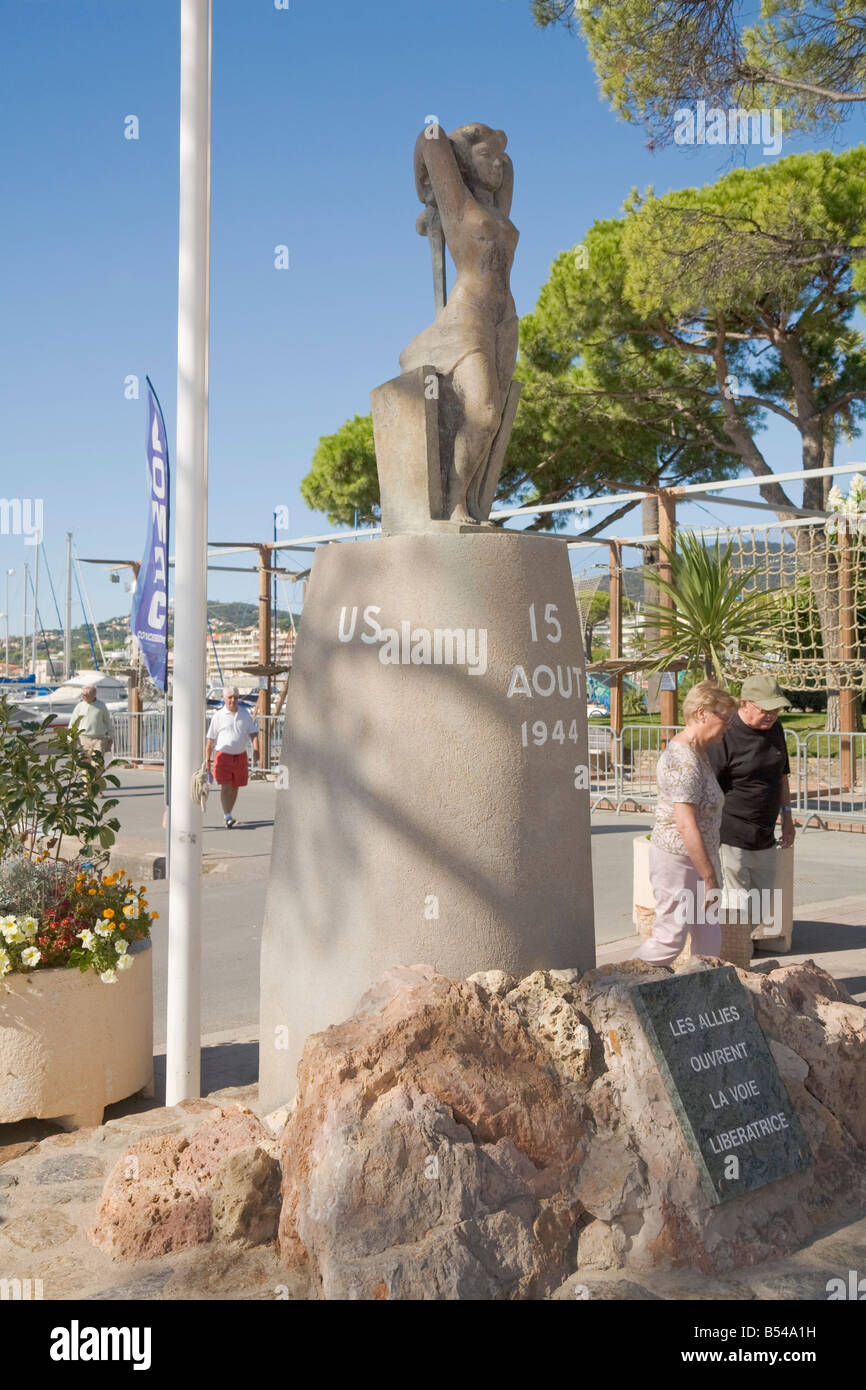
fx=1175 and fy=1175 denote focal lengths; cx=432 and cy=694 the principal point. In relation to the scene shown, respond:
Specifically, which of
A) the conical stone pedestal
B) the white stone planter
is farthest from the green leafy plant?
the conical stone pedestal

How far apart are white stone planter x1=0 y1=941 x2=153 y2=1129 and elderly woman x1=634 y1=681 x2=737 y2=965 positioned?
213 cm

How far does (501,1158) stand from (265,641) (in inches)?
666

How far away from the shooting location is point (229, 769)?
41.9 feet

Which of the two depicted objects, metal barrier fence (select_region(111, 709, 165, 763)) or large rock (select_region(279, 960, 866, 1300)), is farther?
metal barrier fence (select_region(111, 709, 165, 763))

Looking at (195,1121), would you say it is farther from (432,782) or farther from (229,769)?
(229,769)

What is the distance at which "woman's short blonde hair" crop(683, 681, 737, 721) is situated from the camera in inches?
199

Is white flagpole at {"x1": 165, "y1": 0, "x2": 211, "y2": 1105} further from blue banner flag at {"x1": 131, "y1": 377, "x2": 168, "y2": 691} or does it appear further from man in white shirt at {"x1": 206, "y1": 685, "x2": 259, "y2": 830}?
man in white shirt at {"x1": 206, "y1": 685, "x2": 259, "y2": 830}

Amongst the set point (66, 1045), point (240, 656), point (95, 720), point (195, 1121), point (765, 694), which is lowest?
point (195, 1121)

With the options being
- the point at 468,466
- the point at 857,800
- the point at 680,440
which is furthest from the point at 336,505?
the point at 468,466

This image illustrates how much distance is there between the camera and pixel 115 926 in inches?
178

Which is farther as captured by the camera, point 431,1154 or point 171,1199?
point 171,1199

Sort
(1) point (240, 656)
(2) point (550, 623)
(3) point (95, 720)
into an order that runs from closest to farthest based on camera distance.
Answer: (2) point (550, 623), (3) point (95, 720), (1) point (240, 656)

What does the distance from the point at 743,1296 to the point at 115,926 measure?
259 centimetres

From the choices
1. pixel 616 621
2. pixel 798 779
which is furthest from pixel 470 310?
pixel 616 621
